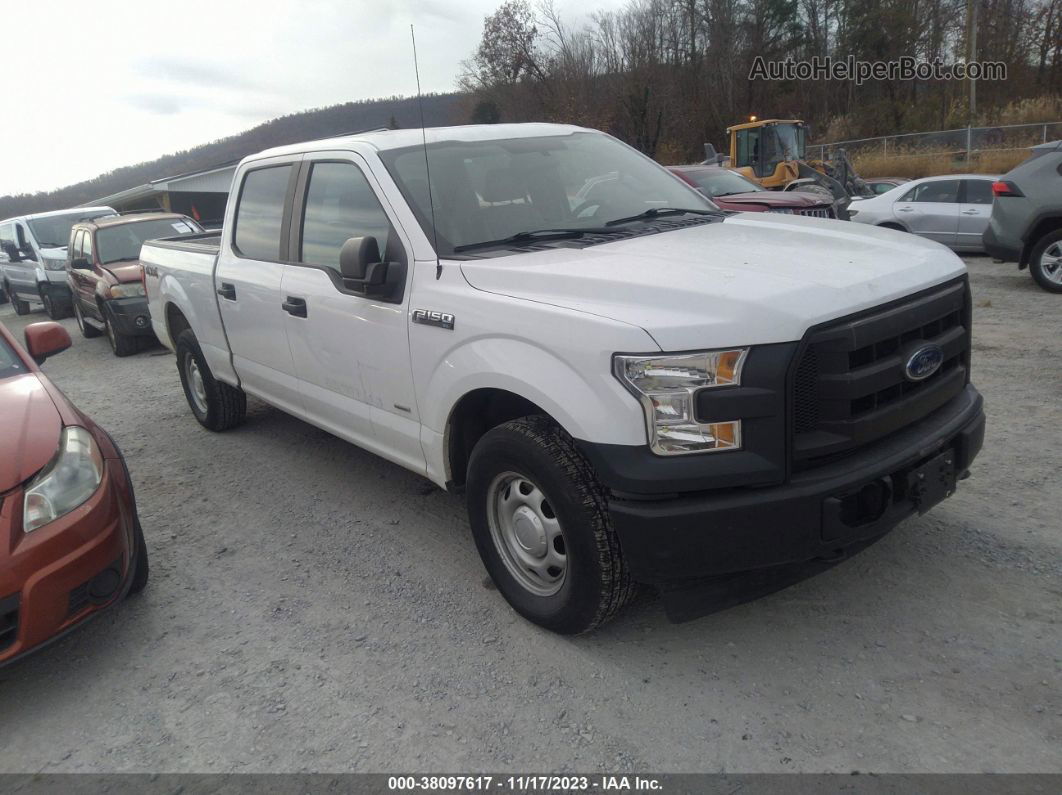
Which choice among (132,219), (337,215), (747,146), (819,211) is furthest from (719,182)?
(747,146)

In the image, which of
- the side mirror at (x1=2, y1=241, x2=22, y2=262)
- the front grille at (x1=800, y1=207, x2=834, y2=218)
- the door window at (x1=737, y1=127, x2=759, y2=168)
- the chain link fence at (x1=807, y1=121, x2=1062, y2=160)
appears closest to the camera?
the front grille at (x1=800, y1=207, x2=834, y2=218)

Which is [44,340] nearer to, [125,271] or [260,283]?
[260,283]

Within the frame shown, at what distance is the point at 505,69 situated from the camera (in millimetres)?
35469

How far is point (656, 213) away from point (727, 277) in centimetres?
134

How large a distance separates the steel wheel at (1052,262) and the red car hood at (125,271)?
11125 mm

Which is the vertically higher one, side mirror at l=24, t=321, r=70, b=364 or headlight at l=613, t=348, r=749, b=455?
side mirror at l=24, t=321, r=70, b=364

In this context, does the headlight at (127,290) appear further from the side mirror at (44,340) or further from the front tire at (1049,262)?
the front tire at (1049,262)

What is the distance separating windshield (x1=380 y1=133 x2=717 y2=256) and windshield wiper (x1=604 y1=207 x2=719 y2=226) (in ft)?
0.05

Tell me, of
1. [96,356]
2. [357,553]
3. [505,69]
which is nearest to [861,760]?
[357,553]

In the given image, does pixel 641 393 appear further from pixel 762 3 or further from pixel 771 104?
pixel 762 3

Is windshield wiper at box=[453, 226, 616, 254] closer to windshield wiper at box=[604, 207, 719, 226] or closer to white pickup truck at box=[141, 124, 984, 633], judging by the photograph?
white pickup truck at box=[141, 124, 984, 633]

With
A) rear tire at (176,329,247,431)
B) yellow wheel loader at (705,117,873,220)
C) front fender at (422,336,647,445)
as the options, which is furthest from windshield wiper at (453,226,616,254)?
yellow wheel loader at (705,117,873,220)

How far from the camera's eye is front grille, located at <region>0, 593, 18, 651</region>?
9.37ft

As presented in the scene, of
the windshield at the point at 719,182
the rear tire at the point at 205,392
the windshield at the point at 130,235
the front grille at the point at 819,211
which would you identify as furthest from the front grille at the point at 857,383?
the windshield at the point at 130,235
